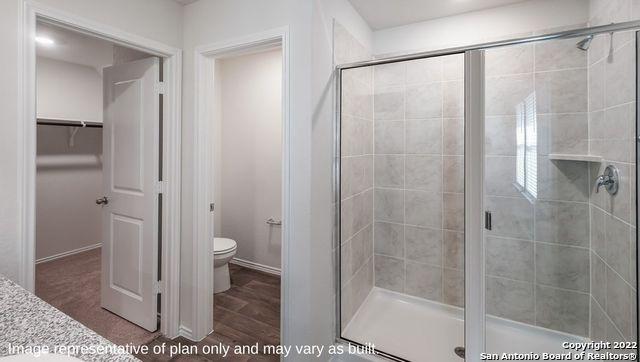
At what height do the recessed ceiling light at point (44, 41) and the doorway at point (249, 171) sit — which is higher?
the recessed ceiling light at point (44, 41)

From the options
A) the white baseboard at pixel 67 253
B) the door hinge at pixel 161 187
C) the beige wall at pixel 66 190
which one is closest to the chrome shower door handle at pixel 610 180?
the door hinge at pixel 161 187

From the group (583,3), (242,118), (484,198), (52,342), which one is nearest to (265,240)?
(242,118)

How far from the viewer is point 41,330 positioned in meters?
0.77

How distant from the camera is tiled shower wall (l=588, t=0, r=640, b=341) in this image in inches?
55.8

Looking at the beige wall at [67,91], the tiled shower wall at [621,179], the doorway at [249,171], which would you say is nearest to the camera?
the tiled shower wall at [621,179]

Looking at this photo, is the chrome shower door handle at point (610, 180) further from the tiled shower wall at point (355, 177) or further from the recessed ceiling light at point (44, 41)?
the recessed ceiling light at point (44, 41)

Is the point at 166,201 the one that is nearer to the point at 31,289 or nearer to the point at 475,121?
the point at 31,289

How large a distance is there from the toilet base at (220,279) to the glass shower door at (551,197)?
2176mm

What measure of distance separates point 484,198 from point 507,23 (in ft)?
4.53

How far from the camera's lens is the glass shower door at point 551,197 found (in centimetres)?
158

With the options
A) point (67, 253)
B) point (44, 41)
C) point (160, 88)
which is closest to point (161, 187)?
point (160, 88)

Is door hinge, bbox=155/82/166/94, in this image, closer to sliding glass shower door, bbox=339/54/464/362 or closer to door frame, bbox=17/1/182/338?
door frame, bbox=17/1/182/338

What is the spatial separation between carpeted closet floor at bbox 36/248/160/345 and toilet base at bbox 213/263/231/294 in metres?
0.68

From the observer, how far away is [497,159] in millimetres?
1664
